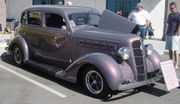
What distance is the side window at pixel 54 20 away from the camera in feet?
22.0

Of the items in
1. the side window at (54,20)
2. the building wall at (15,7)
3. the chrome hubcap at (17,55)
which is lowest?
the chrome hubcap at (17,55)

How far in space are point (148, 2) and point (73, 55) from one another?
955 cm

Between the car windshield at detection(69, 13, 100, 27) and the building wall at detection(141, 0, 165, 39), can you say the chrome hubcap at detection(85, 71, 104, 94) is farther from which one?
the building wall at detection(141, 0, 165, 39)

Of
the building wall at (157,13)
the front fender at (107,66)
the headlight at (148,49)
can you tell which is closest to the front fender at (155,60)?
the headlight at (148,49)

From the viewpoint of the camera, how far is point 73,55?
6328 millimetres

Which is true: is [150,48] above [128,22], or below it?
below

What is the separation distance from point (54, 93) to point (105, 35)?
1545mm

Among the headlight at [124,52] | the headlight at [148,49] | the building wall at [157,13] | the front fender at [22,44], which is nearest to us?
the headlight at [124,52]

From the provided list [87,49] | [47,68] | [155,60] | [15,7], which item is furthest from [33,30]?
[15,7]

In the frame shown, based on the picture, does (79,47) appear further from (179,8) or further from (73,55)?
(179,8)

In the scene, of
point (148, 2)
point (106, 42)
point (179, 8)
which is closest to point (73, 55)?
point (106, 42)

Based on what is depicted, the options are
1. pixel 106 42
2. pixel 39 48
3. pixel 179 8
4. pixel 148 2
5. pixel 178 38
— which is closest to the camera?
pixel 106 42

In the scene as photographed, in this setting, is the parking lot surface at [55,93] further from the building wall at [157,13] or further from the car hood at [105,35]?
the building wall at [157,13]

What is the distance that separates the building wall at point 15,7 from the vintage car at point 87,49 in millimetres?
9255
